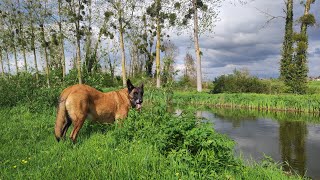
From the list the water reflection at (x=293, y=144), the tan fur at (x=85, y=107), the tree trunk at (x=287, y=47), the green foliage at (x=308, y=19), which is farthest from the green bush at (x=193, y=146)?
the green foliage at (x=308, y=19)

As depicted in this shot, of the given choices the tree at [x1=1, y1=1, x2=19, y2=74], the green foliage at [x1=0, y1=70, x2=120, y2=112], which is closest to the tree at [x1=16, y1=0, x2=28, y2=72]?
the tree at [x1=1, y1=1, x2=19, y2=74]

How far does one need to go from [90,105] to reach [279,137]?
380 inches

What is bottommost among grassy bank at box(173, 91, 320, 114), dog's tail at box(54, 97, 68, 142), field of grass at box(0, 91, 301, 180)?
grassy bank at box(173, 91, 320, 114)

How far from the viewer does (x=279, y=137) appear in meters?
13.5

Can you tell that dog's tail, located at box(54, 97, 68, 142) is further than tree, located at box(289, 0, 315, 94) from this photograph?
No

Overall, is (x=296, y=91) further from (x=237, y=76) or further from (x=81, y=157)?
(x=81, y=157)

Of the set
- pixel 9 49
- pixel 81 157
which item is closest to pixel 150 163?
pixel 81 157

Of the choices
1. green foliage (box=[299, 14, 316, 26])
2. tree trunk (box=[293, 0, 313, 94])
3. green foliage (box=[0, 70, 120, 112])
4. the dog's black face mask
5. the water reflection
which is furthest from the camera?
green foliage (box=[299, 14, 316, 26])

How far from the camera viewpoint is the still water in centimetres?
964

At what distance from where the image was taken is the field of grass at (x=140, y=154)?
4680mm

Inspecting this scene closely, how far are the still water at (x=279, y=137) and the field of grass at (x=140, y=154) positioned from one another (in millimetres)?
1012

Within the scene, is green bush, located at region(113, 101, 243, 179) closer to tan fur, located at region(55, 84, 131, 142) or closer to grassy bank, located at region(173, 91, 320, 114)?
tan fur, located at region(55, 84, 131, 142)

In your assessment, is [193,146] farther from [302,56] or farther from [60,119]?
[302,56]

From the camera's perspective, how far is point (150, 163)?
5172 millimetres
